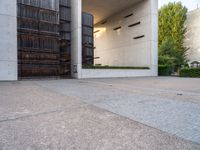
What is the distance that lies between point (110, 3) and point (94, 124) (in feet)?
75.0

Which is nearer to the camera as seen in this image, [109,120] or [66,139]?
[66,139]

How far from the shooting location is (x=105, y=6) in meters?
24.1

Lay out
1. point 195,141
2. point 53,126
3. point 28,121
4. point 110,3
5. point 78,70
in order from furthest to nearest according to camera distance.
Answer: point 110,3
point 78,70
point 28,121
point 53,126
point 195,141

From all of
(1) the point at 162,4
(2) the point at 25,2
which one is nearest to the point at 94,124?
(2) the point at 25,2

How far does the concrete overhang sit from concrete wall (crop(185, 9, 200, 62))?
16.8 metres

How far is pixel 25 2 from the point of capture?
1565 cm

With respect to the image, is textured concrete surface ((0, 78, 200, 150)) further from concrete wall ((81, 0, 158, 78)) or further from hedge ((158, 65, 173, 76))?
hedge ((158, 65, 173, 76))

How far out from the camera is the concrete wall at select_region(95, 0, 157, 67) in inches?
874

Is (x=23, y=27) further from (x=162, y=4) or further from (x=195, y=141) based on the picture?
(x=162, y=4)

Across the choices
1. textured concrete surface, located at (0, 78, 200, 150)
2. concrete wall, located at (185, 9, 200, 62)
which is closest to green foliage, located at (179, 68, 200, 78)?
concrete wall, located at (185, 9, 200, 62)

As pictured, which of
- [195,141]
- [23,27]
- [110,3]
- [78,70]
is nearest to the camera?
[195,141]

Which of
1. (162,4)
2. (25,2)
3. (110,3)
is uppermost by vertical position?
(162,4)

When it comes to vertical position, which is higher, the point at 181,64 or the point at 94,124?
the point at 181,64

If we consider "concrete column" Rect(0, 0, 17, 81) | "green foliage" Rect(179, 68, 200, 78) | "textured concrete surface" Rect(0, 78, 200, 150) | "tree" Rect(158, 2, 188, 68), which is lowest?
"textured concrete surface" Rect(0, 78, 200, 150)
